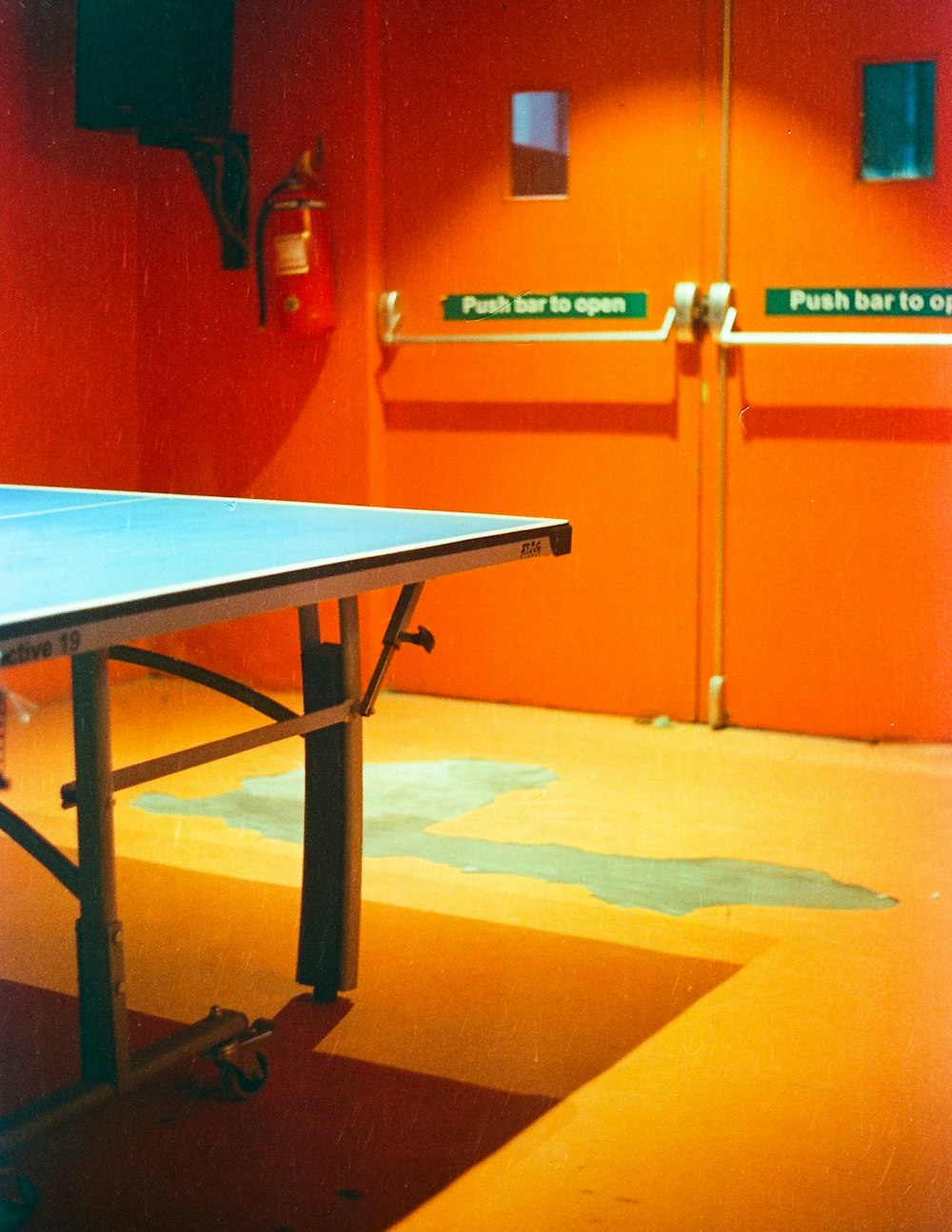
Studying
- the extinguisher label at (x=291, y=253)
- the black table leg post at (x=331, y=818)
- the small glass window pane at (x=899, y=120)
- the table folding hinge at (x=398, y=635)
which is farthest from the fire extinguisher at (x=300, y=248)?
the table folding hinge at (x=398, y=635)

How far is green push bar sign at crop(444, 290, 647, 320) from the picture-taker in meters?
5.23

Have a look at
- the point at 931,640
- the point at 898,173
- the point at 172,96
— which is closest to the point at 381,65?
the point at 172,96

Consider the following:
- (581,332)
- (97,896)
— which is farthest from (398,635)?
(581,332)

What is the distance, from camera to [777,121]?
4.96 m

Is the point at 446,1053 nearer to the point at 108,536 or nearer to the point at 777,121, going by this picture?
the point at 108,536

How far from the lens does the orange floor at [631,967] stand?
2.45 meters

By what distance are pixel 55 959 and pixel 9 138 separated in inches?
119

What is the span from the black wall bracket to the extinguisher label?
6.8 inches

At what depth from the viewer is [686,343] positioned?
5152 millimetres

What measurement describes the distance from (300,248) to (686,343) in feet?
4.12

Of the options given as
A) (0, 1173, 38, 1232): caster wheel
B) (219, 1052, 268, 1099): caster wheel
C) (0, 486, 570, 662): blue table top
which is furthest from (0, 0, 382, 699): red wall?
(0, 1173, 38, 1232): caster wheel

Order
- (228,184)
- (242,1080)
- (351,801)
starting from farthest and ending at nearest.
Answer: (228,184) → (351,801) → (242,1080)

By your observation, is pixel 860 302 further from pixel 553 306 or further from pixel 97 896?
pixel 97 896

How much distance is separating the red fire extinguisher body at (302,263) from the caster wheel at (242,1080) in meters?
3.21
